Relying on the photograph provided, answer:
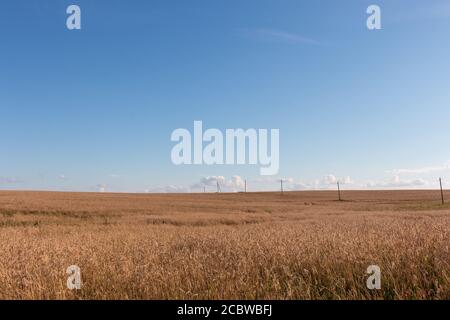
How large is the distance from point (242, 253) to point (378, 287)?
9.29 ft

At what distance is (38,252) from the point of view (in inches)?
304

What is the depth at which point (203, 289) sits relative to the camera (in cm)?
482

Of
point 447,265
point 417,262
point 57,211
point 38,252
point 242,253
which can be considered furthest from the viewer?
point 57,211

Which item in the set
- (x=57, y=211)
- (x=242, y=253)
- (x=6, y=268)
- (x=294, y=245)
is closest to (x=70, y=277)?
A: (x=6, y=268)

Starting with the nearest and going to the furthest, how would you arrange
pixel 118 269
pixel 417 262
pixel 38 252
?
pixel 417 262 → pixel 118 269 → pixel 38 252

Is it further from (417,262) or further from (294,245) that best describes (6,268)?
(417,262)

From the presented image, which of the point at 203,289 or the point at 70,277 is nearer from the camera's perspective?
the point at 203,289

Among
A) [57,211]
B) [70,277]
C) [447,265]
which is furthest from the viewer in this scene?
[57,211]
